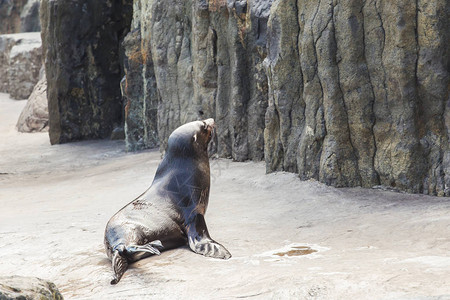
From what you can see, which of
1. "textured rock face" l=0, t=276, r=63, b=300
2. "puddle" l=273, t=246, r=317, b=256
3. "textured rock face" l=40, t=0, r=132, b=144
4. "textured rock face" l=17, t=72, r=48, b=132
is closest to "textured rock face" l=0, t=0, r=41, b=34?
"textured rock face" l=17, t=72, r=48, b=132

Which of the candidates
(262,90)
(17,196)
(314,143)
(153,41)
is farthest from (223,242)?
(153,41)

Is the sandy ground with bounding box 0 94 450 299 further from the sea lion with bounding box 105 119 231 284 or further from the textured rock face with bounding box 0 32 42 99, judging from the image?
the textured rock face with bounding box 0 32 42 99

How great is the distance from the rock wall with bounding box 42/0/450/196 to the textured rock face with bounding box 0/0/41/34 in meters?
14.8

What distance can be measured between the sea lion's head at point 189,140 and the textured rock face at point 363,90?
1586mm

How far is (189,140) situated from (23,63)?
1648cm

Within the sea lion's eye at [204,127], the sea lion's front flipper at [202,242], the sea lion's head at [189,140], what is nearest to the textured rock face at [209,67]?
the sea lion's eye at [204,127]

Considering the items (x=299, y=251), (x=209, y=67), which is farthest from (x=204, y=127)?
(x=209, y=67)

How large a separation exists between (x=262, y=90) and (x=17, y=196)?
11.5ft

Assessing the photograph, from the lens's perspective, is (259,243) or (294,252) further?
(259,243)

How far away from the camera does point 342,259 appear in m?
4.00

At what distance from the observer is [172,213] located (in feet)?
16.0

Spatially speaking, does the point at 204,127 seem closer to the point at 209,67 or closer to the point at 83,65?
the point at 209,67

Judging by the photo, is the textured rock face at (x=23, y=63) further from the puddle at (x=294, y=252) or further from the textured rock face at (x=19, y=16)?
the puddle at (x=294, y=252)

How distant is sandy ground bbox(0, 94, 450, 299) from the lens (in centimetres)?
347
